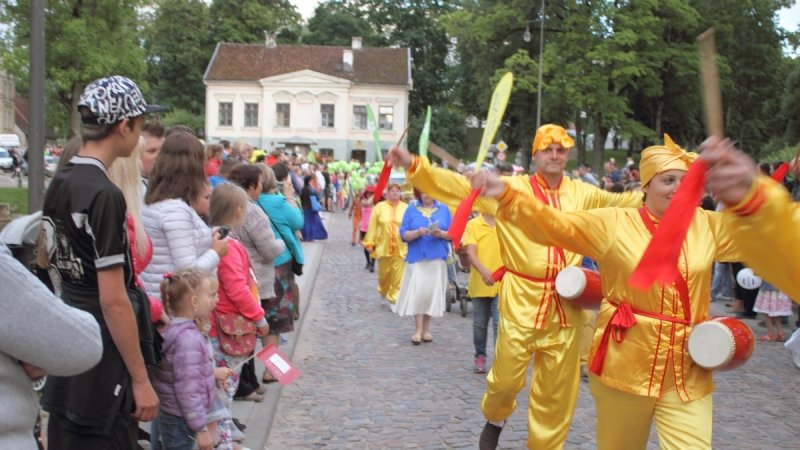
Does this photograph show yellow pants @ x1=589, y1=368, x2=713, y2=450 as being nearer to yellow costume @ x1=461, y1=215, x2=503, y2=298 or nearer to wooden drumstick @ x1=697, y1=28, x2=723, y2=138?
wooden drumstick @ x1=697, y1=28, x2=723, y2=138

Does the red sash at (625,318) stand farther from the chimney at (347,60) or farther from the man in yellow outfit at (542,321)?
the chimney at (347,60)

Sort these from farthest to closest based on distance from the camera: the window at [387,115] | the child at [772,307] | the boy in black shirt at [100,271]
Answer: the window at [387,115], the child at [772,307], the boy in black shirt at [100,271]

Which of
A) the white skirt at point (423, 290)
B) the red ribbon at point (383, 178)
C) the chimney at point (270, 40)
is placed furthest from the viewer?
the chimney at point (270, 40)

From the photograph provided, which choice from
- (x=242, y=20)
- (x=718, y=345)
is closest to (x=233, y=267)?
(x=718, y=345)

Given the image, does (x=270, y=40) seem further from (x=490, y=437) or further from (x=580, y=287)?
(x=580, y=287)

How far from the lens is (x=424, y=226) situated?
10.1 m

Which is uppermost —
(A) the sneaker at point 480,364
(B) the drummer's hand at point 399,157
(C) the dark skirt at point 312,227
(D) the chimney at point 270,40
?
(D) the chimney at point 270,40

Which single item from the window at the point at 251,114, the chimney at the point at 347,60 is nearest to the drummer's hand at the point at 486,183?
the chimney at the point at 347,60

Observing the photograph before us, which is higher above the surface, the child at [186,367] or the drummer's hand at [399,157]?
the drummer's hand at [399,157]

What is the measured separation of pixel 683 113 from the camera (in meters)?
48.2

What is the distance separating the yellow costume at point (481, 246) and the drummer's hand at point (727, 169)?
18.9ft

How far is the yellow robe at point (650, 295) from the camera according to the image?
13.2ft

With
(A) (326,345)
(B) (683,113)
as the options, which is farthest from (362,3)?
(A) (326,345)

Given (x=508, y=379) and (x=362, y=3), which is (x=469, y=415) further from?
(x=362, y=3)
